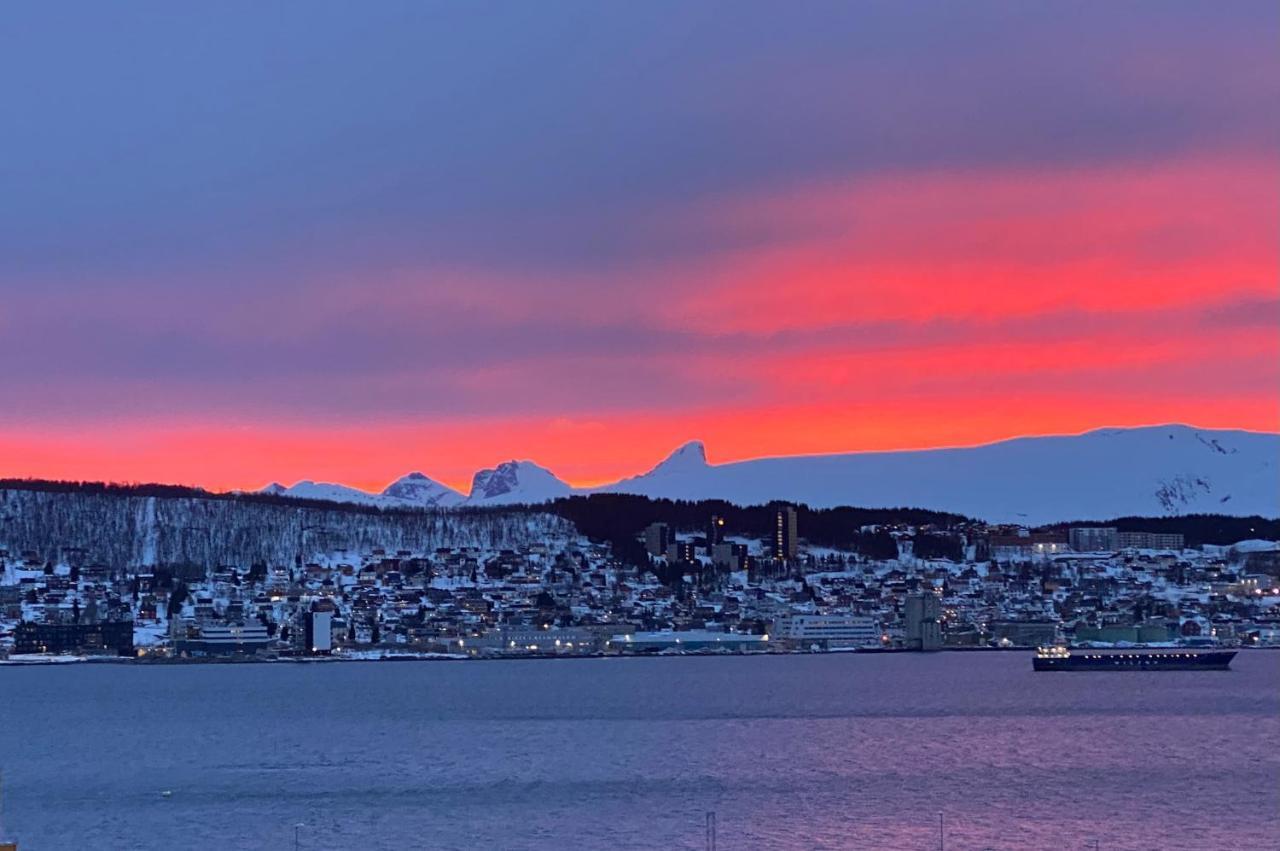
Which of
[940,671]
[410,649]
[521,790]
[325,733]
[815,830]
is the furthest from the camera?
[410,649]

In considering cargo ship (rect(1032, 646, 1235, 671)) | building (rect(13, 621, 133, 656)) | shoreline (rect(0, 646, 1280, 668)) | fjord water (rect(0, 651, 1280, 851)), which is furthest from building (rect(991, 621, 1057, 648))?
building (rect(13, 621, 133, 656))

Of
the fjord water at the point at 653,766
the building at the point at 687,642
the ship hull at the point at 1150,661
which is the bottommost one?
the fjord water at the point at 653,766

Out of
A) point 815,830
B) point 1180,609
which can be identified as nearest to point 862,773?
point 815,830

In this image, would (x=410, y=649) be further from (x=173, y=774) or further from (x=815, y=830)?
(x=815, y=830)

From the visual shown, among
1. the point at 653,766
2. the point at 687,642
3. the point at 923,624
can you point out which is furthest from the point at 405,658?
the point at 653,766

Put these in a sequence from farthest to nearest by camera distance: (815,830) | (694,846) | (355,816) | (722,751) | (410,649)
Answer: (410,649) → (722,751) → (355,816) → (815,830) → (694,846)

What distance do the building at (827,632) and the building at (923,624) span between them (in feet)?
12.8

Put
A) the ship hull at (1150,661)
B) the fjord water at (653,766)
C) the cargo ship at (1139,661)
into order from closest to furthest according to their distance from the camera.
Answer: the fjord water at (653,766)
the cargo ship at (1139,661)
the ship hull at (1150,661)

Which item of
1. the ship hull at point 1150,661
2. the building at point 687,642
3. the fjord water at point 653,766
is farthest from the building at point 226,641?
the ship hull at point 1150,661

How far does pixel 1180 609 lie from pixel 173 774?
14934 centimetres

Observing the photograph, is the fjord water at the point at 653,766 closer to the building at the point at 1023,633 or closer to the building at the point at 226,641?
the building at the point at 226,641

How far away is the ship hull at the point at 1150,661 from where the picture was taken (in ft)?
440

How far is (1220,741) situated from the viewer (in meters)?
70.4

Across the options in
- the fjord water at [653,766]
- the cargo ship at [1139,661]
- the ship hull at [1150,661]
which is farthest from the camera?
the ship hull at [1150,661]
